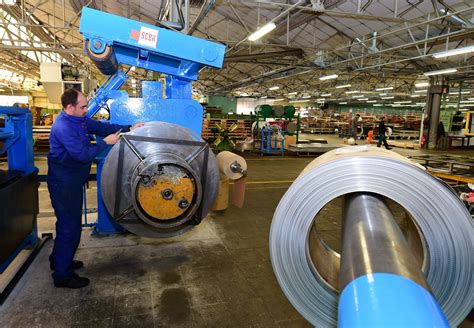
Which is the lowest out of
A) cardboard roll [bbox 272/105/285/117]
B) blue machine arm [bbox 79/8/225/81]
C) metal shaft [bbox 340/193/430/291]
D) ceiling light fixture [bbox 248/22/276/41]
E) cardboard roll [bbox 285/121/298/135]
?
metal shaft [bbox 340/193/430/291]

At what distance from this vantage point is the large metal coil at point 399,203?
1.04 metres

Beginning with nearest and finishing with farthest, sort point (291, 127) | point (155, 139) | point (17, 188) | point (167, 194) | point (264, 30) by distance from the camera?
point (167, 194), point (155, 139), point (17, 188), point (264, 30), point (291, 127)

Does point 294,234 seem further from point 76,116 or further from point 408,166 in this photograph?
point 76,116

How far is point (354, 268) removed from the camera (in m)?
0.75

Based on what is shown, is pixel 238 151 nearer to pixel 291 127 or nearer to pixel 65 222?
A: pixel 291 127

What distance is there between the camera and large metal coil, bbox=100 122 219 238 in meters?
1.93

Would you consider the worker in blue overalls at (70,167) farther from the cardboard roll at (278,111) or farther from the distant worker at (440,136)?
the distant worker at (440,136)

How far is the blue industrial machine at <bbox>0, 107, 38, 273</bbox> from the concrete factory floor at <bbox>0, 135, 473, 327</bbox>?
0.33m

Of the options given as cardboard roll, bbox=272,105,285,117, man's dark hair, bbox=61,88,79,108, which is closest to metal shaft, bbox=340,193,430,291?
man's dark hair, bbox=61,88,79,108

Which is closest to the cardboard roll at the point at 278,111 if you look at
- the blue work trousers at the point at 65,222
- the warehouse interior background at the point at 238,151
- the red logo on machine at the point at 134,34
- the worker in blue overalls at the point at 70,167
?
the warehouse interior background at the point at 238,151

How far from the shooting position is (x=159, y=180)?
1.94 metres

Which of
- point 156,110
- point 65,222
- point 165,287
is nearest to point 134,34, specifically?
point 156,110

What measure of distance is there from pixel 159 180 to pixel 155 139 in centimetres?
28

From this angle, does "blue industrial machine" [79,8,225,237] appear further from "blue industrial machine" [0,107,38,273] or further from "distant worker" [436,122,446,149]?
"distant worker" [436,122,446,149]
